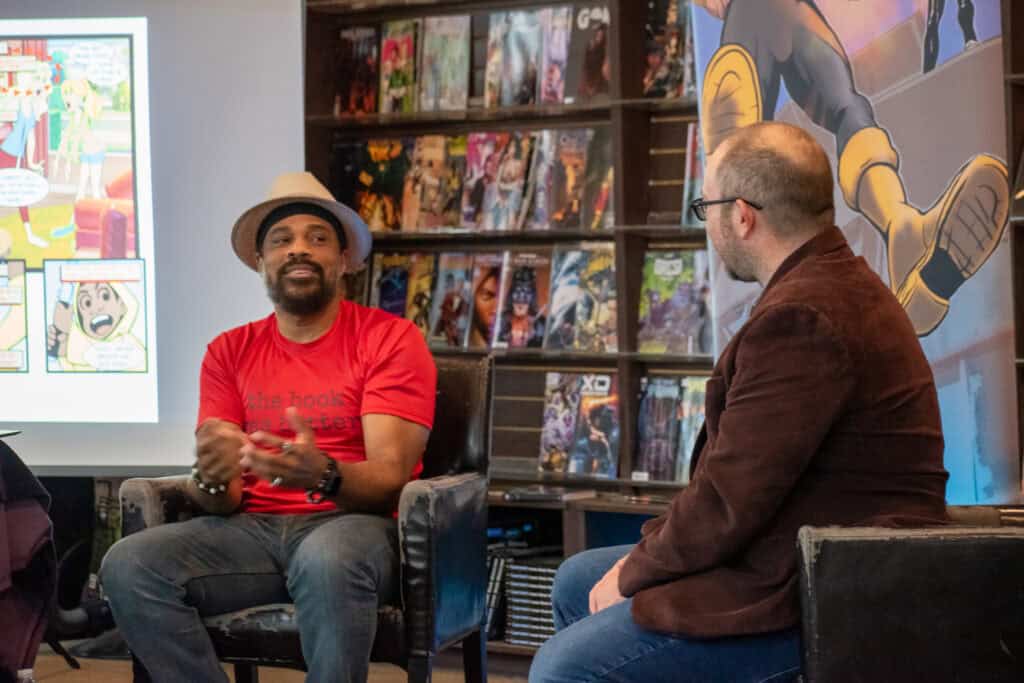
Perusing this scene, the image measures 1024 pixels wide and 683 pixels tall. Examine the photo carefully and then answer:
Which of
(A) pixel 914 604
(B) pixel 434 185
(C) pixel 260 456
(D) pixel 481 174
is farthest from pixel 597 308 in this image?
(A) pixel 914 604

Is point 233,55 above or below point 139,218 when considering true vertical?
above

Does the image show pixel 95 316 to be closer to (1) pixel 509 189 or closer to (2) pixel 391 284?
(2) pixel 391 284

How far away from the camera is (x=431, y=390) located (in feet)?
11.0

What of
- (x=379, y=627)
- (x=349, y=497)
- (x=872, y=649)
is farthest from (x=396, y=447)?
(x=872, y=649)

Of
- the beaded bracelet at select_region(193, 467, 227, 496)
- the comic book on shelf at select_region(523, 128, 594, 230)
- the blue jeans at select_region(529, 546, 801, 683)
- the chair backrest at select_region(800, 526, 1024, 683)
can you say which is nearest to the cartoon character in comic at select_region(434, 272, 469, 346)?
the comic book on shelf at select_region(523, 128, 594, 230)

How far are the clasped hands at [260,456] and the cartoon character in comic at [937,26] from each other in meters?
1.83

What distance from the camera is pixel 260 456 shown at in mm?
2959

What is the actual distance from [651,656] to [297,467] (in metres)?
0.99

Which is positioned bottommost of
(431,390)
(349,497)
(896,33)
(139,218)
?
(349,497)

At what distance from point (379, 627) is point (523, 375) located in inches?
75.9

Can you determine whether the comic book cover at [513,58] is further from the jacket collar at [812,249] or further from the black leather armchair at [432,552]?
the jacket collar at [812,249]

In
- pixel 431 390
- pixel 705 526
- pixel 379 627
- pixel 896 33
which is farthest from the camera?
pixel 896 33

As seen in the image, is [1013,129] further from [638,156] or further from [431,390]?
[431,390]

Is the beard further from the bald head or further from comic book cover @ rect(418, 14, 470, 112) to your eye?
comic book cover @ rect(418, 14, 470, 112)
